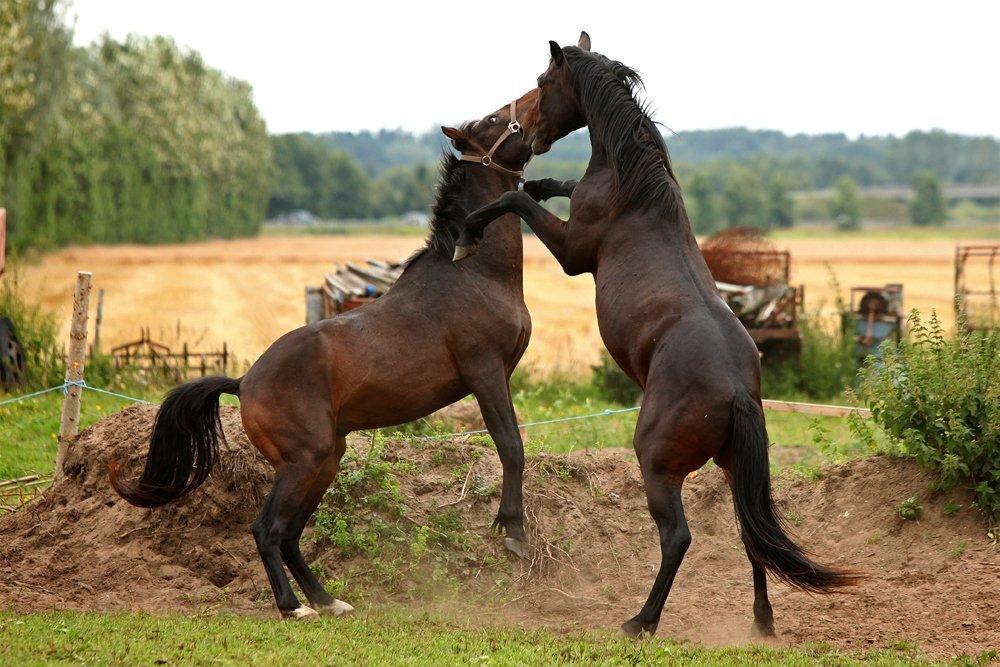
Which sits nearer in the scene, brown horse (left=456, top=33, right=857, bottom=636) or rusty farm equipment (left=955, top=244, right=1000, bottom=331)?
brown horse (left=456, top=33, right=857, bottom=636)

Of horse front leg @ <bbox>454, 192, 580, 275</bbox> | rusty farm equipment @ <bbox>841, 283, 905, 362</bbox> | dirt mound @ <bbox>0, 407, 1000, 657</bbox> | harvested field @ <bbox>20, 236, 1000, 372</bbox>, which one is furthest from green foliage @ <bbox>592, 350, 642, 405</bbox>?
horse front leg @ <bbox>454, 192, 580, 275</bbox>

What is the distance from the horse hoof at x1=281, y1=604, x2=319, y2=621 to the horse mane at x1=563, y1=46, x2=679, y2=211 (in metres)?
3.02

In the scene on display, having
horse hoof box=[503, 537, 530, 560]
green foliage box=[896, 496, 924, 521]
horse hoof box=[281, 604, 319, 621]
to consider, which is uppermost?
green foliage box=[896, 496, 924, 521]

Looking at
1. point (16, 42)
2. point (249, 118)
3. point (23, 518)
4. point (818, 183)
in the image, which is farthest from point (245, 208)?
point (818, 183)

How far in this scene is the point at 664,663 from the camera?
5004 mm

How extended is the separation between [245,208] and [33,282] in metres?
35.7

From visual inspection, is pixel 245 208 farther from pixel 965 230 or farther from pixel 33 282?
pixel 965 230

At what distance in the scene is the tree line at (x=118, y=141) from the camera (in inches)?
1310

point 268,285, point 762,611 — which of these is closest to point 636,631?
point 762,611

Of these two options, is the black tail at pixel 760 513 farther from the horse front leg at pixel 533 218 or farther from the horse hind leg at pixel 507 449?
the horse hind leg at pixel 507 449

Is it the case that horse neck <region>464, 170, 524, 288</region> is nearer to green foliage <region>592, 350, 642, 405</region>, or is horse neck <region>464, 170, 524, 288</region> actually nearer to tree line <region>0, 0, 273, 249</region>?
green foliage <region>592, 350, 642, 405</region>

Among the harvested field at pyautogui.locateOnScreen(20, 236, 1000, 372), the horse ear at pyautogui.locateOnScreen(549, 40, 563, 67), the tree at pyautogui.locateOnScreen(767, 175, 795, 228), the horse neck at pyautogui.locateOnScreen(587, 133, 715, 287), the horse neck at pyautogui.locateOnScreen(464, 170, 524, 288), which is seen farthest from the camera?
the tree at pyautogui.locateOnScreen(767, 175, 795, 228)

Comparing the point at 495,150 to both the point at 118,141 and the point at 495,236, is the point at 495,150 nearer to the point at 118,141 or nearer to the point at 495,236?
the point at 495,236

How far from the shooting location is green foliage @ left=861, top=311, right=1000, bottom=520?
23.3ft
